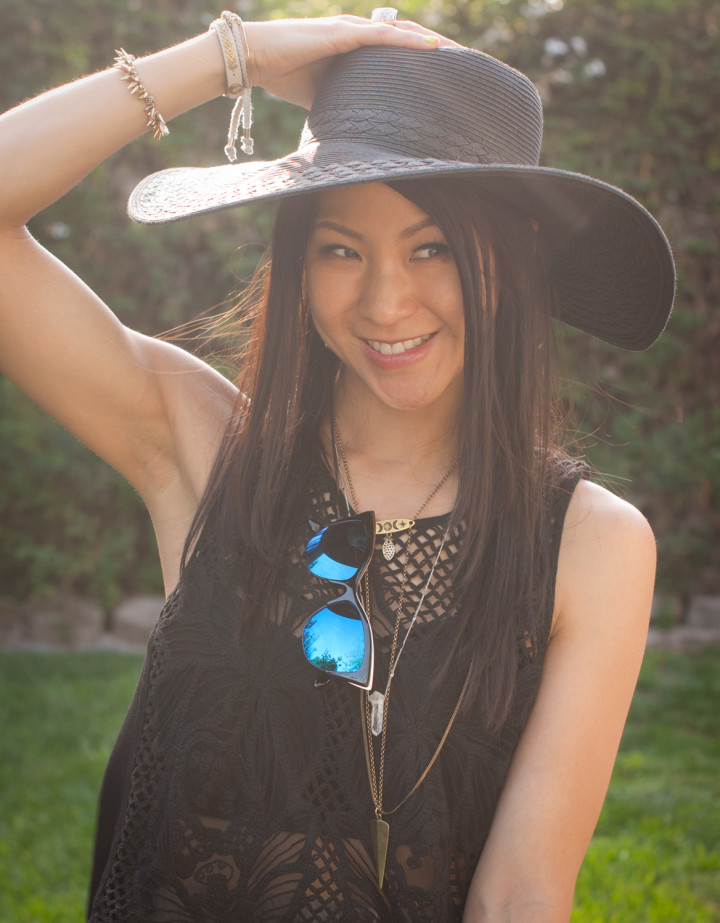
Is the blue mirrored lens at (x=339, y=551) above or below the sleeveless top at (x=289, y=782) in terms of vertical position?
above

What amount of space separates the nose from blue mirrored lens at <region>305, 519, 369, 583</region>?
358 millimetres

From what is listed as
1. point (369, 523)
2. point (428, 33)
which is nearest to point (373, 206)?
point (428, 33)

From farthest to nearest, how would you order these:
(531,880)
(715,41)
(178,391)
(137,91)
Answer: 1. (715,41)
2. (178,391)
3. (137,91)
4. (531,880)

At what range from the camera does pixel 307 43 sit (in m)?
1.62

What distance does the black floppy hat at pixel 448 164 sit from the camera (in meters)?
1.40

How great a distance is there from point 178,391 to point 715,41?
4.86 meters

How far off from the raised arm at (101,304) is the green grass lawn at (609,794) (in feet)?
6.15

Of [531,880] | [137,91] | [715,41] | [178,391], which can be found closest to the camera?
[531,880]

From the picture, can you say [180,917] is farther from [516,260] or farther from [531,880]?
[516,260]

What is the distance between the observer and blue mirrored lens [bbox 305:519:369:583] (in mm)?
1551

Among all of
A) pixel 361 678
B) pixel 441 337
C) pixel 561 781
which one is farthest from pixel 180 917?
pixel 441 337

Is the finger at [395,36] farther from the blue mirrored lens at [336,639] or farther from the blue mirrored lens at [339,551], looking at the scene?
the blue mirrored lens at [336,639]

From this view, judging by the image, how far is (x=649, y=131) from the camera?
5.42 m

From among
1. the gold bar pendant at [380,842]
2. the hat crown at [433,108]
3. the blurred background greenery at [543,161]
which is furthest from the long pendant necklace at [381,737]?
the blurred background greenery at [543,161]
